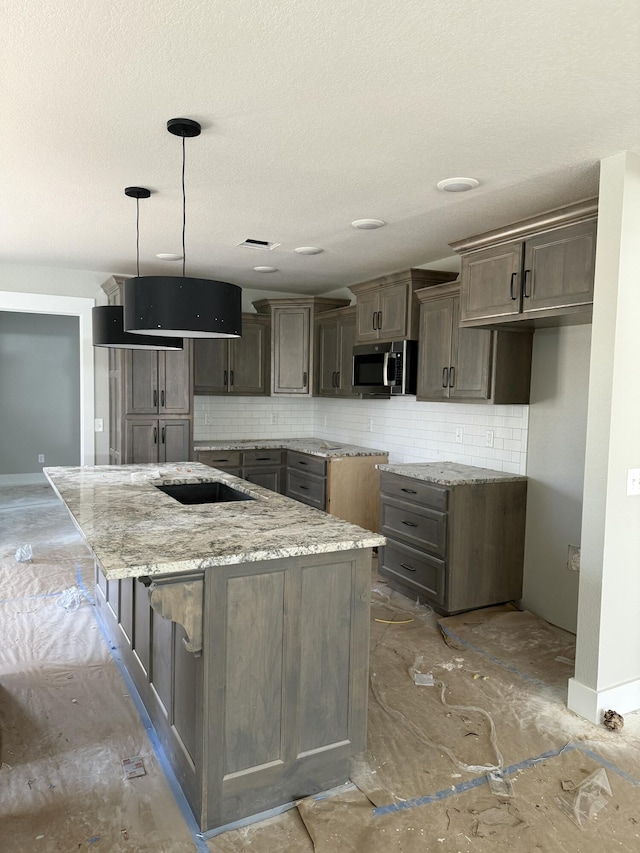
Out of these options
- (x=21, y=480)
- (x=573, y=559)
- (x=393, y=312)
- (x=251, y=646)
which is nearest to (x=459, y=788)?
(x=251, y=646)

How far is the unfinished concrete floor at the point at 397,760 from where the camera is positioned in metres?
1.99

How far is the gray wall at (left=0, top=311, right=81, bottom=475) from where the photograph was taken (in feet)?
27.6

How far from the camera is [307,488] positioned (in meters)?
5.62

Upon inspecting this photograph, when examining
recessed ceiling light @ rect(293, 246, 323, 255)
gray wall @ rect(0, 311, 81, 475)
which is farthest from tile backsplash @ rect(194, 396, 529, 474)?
gray wall @ rect(0, 311, 81, 475)

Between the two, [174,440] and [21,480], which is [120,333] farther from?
[21,480]

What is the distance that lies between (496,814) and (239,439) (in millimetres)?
4639

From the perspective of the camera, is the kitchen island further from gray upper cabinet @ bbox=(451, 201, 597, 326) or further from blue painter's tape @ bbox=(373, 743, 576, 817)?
gray upper cabinet @ bbox=(451, 201, 597, 326)

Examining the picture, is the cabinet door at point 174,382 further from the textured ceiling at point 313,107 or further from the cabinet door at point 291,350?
the textured ceiling at point 313,107

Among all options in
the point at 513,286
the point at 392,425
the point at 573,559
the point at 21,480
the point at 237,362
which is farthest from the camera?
the point at 21,480

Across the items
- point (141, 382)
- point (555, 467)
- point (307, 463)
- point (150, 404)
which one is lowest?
point (307, 463)

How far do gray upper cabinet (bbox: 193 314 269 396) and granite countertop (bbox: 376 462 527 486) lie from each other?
2.13 m

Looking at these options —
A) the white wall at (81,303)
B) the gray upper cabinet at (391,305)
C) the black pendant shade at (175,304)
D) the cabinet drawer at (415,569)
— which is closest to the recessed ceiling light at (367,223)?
the gray upper cabinet at (391,305)

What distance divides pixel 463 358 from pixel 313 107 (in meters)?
2.25

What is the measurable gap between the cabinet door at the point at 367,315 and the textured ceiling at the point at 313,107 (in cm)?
114
